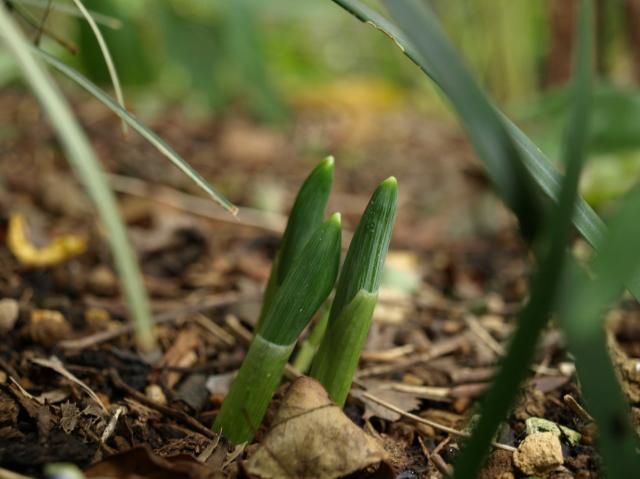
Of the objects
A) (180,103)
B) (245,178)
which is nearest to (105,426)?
(245,178)

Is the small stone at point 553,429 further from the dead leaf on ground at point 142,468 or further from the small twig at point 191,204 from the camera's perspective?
the small twig at point 191,204

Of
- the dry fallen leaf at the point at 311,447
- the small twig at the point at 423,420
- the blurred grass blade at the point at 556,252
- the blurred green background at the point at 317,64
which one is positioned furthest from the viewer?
the blurred green background at the point at 317,64

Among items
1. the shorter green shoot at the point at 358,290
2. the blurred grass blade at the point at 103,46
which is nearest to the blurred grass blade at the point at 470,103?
the shorter green shoot at the point at 358,290

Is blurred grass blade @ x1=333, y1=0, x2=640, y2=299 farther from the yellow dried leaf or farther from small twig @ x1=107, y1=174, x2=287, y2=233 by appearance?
small twig @ x1=107, y1=174, x2=287, y2=233

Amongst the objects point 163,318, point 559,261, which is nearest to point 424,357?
point 163,318

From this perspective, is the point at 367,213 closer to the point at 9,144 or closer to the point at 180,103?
the point at 9,144

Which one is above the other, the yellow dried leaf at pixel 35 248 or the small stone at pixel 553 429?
the small stone at pixel 553 429

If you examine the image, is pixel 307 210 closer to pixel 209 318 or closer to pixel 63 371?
pixel 63 371
